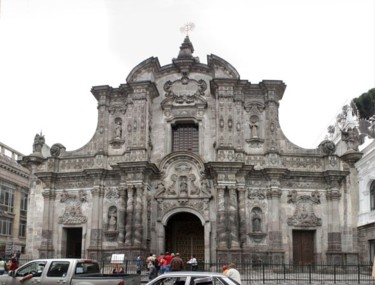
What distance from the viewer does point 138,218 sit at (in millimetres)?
26094

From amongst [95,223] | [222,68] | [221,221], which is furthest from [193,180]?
[222,68]

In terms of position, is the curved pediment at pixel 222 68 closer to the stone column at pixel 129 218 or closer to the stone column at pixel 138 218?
the stone column at pixel 138 218

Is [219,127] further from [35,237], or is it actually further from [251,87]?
[35,237]

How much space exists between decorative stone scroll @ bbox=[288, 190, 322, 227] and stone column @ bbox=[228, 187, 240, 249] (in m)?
3.27

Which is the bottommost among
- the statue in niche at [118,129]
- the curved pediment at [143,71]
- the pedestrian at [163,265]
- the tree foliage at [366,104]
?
the pedestrian at [163,265]

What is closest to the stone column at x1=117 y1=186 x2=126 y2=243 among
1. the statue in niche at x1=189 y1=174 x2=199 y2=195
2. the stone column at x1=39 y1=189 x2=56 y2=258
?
the statue in niche at x1=189 y1=174 x2=199 y2=195

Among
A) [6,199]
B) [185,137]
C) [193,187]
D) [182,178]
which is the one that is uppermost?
[185,137]

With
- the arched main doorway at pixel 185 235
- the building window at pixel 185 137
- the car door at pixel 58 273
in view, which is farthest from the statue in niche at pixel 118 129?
the car door at pixel 58 273

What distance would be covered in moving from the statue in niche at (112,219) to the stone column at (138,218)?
6.27 feet

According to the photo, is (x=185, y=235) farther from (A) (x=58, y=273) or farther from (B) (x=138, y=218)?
(A) (x=58, y=273)

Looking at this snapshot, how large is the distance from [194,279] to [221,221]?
15274 mm

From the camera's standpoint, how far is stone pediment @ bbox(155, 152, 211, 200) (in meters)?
27.4

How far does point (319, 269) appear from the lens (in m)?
25.6

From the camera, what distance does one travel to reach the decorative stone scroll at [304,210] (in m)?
27.2
